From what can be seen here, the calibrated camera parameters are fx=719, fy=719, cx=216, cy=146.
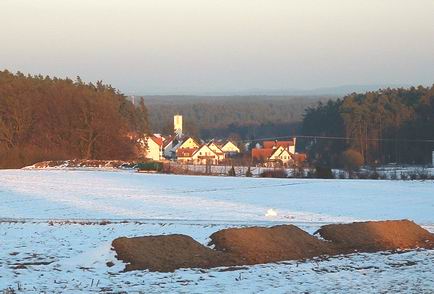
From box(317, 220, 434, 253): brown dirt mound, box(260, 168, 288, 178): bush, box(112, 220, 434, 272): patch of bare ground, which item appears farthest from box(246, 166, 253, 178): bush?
box(112, 220, 434, 272): patch of bare ground

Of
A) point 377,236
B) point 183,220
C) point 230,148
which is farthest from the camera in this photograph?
point 230,148

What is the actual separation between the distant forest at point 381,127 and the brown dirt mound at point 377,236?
51.6 meters

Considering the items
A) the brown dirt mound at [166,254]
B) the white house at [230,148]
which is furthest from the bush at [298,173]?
the white house at [230,148]

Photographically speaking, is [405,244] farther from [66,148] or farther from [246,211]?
[66,148]

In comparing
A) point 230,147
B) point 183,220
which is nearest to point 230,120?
point 230,147

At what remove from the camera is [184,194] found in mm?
31484

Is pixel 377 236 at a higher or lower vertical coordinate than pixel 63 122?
lower

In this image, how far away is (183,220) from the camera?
21.0m

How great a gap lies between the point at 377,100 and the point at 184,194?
200ft

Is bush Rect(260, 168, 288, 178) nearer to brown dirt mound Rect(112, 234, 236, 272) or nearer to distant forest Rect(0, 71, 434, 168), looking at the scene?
distant forest Rect(0, 71, 434, 168)

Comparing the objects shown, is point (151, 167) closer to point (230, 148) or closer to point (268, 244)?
point (268, 244)

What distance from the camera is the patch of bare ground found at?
13867 mm

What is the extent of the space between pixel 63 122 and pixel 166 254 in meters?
49.1

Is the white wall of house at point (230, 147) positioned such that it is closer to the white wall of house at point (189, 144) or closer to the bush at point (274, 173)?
the white wall of house at point (189, 144)
